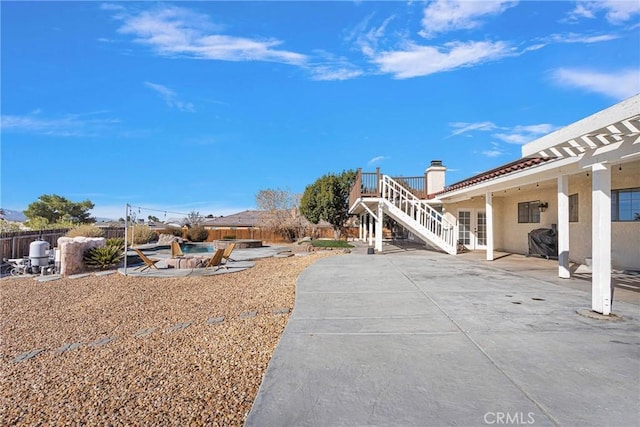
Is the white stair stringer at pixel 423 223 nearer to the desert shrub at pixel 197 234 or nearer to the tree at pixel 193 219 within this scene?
the desert shrub at pixel 197 234

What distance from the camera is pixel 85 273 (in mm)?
10789

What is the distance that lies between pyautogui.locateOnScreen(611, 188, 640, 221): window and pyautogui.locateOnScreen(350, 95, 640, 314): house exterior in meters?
0.02

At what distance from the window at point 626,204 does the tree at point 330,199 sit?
19711mm

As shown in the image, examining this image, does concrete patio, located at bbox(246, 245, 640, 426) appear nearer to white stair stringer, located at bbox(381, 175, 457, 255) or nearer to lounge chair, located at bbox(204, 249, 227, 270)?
lounge chair, located at bbox(204, 249, 227, 270)

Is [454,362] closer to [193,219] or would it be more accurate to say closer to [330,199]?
[330,199]

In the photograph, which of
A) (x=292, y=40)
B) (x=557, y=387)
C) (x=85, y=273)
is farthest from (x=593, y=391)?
(x=292, y=40)

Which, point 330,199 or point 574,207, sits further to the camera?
point 330,199

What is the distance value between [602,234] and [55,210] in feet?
147

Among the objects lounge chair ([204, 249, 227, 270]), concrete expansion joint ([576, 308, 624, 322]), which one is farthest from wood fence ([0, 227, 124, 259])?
concrete expansion joint ([576, 308, 624, 322])

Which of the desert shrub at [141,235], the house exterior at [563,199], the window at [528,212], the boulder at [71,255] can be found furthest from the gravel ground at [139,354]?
the desert shrub at [141,235]

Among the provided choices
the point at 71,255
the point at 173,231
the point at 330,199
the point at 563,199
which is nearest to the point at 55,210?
the point at 173,231

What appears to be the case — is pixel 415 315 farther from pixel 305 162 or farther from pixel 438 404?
pixel 305 162

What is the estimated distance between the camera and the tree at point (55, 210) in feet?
113

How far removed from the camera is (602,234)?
464 centimetres
